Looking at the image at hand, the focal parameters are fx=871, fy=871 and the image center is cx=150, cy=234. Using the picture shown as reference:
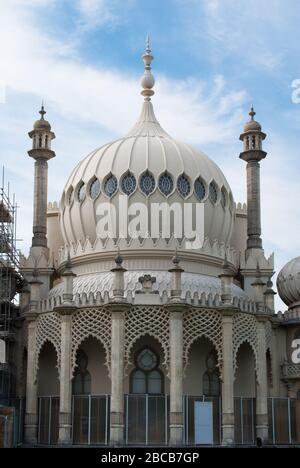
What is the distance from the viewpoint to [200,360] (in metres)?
32.6

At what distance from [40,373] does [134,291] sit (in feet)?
17.6

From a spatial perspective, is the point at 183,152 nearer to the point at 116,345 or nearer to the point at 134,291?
the point at 134,291

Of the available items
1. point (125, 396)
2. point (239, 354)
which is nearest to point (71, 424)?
point (125, 396)

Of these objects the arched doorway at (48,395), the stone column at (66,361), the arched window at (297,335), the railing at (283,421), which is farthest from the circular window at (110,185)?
the railing at (283,421)

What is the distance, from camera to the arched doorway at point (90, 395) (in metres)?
30.3

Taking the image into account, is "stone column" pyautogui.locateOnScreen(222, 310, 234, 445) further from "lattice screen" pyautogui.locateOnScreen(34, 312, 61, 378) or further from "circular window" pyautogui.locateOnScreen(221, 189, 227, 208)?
"circular window" pyautogui.locateOnScreen(221, 189, 227, 208)

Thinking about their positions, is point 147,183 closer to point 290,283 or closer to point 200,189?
point 200,189

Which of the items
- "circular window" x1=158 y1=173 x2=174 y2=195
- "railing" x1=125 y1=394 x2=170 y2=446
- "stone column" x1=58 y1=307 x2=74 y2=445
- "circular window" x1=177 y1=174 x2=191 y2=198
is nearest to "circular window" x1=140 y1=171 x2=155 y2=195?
"circular window" x1=158 y1=173 x2=174 y2=195

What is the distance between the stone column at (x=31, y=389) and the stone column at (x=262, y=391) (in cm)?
818

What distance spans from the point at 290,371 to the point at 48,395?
9.75 m

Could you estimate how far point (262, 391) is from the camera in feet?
105

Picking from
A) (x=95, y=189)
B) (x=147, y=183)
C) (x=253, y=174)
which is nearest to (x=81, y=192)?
(x=95, y=189)

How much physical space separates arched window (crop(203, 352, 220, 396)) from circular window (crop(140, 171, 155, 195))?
7.07m

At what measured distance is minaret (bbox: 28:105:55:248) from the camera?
120ft
